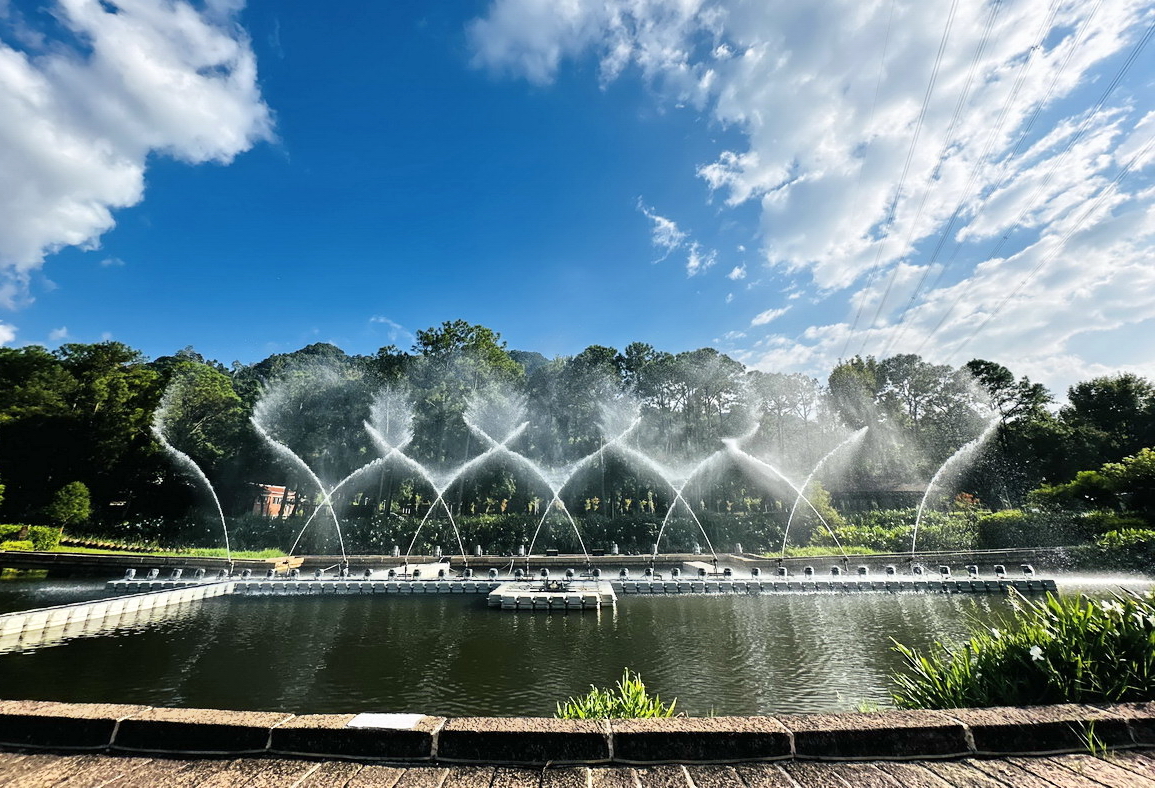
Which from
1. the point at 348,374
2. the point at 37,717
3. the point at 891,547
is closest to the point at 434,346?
the point at 348,374

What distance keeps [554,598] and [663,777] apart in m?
15.4

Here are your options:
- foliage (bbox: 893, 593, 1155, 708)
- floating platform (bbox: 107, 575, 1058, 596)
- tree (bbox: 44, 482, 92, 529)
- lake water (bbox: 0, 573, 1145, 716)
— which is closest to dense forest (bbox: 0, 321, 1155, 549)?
tree (bbox: 44, 482, 92, 529)

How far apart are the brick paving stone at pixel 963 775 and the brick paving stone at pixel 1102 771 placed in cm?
67

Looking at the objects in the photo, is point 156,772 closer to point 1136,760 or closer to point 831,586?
point 1136,760

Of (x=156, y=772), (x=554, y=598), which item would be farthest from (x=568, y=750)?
(x=554, y=598)

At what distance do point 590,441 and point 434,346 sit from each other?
52.1ft

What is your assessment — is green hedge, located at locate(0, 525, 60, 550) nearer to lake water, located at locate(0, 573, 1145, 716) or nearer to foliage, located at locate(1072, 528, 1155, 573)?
lake water, located at locate(0, 573, 1145, 716)

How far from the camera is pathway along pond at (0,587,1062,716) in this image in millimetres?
9797

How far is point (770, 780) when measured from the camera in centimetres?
369

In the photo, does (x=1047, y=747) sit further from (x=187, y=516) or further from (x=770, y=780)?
(x=187, y=516)

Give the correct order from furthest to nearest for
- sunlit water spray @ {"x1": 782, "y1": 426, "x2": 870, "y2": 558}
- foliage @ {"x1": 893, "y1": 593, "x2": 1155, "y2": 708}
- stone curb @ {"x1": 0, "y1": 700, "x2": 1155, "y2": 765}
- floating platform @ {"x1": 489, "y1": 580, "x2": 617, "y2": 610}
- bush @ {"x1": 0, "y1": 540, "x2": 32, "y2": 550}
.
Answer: sunlit water spray @ {"x1": 782, "y1": 426, "x2": 870, "y2": 558} → bush @ {"x1": 0, "y1": 540, "x2": 32, "y2": 550} → floating platform @ {"x1": 489, "y1": 580, "x2": 617, "y2": 610} → foliage @ {"x1": 893, "y1": 593, "x2": 1155, "y2": 708} → stone curb @ {"x1": 0, "y1": 700, "x2": 1155, "y2": 765}

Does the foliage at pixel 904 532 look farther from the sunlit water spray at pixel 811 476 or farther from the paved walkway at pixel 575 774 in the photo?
the paved walkway at pixel 575 774

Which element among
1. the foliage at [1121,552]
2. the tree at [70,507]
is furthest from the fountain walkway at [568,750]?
the tree at [70,507]

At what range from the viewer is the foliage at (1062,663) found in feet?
16.2
